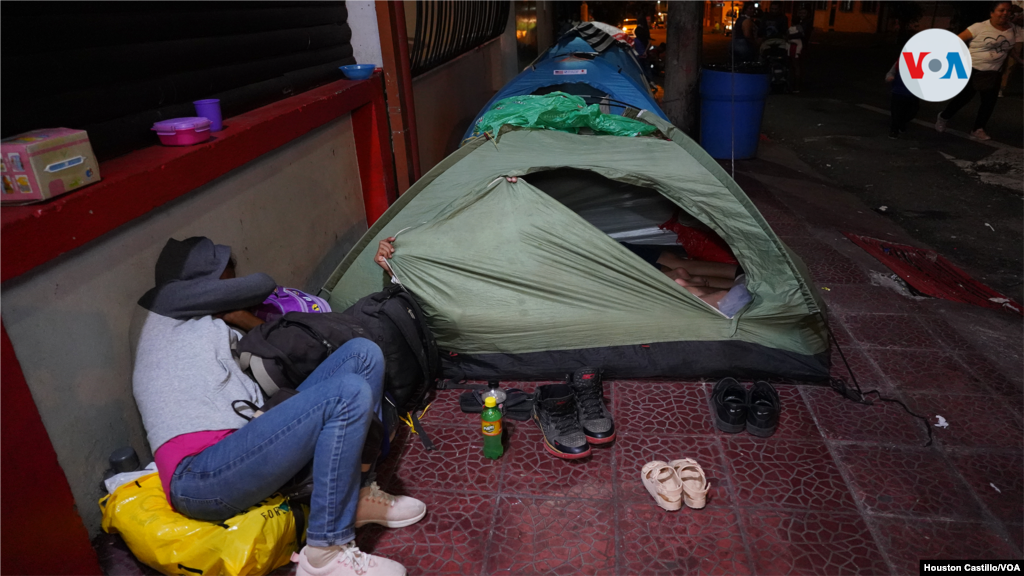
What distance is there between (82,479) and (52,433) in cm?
21

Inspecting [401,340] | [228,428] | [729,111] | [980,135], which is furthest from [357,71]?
[980,135]

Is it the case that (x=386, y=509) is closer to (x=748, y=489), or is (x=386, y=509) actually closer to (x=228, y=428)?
(x=228, y=428)

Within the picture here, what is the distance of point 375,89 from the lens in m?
4.18

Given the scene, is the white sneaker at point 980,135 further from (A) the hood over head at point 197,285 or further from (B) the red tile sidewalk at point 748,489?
(A) the hood over head at point 197,285

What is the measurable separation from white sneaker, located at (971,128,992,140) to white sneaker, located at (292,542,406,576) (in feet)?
28.0

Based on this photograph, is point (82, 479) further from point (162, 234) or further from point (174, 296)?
point (162, 234)

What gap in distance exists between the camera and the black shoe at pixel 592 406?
99.5 inches

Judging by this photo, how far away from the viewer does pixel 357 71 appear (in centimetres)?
401

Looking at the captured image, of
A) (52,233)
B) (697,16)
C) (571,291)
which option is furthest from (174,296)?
(697,16)

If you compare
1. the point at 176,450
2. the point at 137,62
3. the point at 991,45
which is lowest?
the point at 176,450

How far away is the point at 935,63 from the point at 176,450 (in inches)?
338

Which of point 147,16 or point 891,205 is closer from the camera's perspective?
point 147,16

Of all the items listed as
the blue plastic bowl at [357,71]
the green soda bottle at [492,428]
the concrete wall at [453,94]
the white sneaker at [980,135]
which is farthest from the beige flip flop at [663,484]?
the white sneaker at [980,135]

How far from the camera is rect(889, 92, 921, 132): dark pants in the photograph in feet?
24.9
